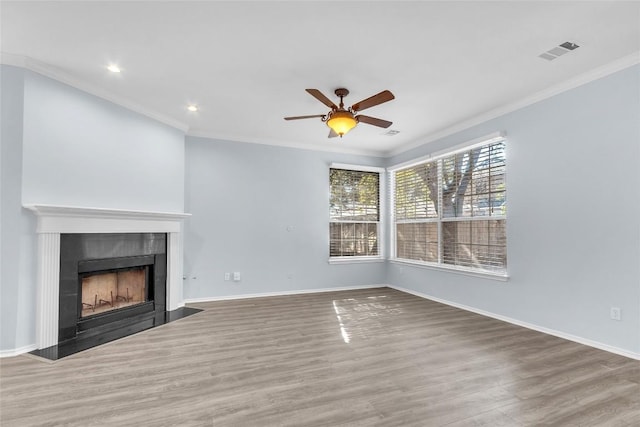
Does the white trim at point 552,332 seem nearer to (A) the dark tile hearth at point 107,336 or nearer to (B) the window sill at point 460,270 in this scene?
(B) the window sill at point 460,270

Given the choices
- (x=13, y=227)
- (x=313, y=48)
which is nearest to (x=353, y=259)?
(x=313, y=48)

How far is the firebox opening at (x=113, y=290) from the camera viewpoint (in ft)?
12.4

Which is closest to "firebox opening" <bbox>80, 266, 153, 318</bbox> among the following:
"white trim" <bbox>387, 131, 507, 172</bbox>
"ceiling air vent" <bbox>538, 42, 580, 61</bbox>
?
"white trim" <bbox>387, 131, 507, 172</bbox>

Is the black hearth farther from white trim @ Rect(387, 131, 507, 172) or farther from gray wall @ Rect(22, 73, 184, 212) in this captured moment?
white trim @ Rect(387, 131, 507, 172)

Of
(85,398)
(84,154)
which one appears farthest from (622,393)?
(84,154)

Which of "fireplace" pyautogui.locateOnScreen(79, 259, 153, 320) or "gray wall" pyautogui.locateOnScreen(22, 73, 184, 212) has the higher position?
"gray wall" pyautogui.locateOnScreen(22, 73, 184, 212)

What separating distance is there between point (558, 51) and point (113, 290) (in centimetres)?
559

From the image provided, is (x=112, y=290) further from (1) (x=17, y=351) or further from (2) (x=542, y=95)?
(2) (x=542, y=95)

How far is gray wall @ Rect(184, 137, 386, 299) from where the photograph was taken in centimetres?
532

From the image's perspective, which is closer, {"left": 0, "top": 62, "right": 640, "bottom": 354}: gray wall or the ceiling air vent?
the ceiling air vent

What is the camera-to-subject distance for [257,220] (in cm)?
572

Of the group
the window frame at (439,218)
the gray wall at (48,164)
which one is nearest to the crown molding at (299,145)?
the window frame at (439,218)

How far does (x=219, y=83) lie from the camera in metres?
3.65

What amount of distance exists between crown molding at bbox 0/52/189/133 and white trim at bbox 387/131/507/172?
13.6ft
